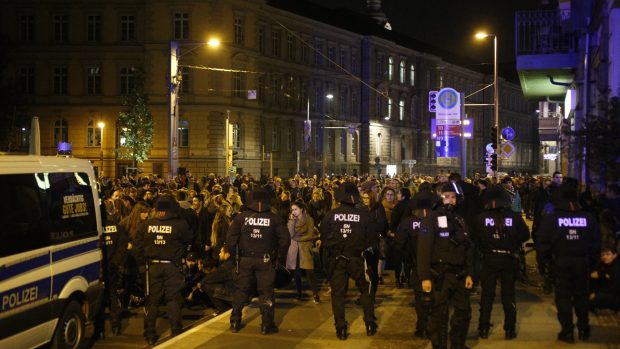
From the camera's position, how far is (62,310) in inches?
364

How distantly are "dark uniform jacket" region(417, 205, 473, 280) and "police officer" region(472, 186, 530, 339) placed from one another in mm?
1064

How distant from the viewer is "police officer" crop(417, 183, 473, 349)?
30.1ft

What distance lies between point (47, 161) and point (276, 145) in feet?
197

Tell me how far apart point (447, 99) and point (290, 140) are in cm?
3791

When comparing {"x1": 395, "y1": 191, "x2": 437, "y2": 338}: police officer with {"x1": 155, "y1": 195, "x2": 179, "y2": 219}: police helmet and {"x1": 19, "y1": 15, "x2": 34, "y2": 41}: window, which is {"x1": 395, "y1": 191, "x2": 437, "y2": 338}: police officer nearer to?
{"x1": 155, "y1": 195, "x2": 179, "y2": 219}: police helmet

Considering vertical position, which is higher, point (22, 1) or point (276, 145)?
point (22, 1)

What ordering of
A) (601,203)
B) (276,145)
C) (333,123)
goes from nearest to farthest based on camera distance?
(601,203), (276,145), (333,123)

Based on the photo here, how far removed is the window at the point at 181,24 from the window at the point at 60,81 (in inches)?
369

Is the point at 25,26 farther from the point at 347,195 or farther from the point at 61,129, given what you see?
the point at 347,195

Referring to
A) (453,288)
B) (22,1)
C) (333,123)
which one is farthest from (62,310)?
(333,123)

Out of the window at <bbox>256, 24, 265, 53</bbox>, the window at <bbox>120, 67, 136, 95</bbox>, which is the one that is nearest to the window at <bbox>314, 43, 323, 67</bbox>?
the window at <bbox>256, 24, 265, 53</bbox>

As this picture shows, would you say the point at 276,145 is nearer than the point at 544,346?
No

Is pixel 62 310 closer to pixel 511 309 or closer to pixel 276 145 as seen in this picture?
pixel 511 309

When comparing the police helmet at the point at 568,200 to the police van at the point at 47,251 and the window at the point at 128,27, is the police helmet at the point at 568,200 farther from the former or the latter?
the window at the point at 128,27
